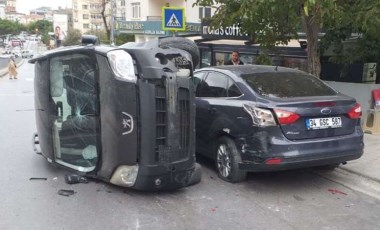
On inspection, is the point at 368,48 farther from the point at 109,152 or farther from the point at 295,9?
the point at 109,152

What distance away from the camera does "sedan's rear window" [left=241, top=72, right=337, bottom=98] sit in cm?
553

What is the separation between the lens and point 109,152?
16.6ft

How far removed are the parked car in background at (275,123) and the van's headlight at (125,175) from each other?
4.29ft

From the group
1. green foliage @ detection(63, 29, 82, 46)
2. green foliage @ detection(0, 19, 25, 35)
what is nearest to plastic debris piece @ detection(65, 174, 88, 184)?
green foliage @ detection(63, 29, 82, 46)

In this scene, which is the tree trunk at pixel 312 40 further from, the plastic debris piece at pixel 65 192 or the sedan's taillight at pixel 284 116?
the plastic debris piece at pixel 65 192

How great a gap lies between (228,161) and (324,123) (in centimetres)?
127

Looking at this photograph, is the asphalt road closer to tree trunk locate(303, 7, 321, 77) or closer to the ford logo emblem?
the ford logo emblem

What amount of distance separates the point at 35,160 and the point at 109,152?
2355 mm

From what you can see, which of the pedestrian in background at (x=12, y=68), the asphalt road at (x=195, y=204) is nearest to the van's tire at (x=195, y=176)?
the asphalt road at (x=195, y=204)

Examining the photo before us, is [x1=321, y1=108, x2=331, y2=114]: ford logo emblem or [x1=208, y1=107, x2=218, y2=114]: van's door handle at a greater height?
[x1=321, y1=108, x2=331, y2=114]: ford logo emblem

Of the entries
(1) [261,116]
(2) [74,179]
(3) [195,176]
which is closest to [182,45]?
(1) [261,116]

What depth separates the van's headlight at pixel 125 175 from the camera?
16.2 ft

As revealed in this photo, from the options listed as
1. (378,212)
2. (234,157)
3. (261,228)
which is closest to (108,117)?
(234,157)

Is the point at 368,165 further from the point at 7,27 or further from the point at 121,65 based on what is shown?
the point at 7,27
